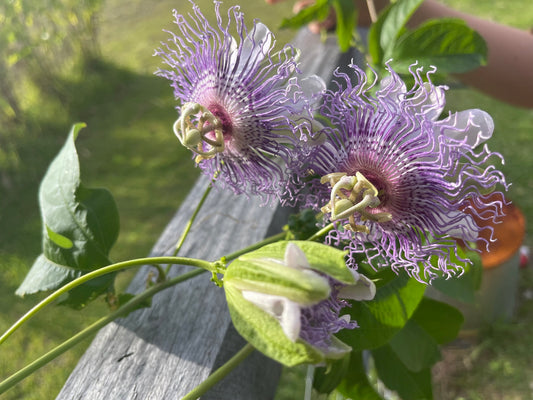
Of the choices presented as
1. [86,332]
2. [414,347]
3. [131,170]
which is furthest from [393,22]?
[131,170]

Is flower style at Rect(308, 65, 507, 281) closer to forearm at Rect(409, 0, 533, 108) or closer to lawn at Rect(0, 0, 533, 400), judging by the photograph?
lawn at Rect(0, 0, 533, 400)

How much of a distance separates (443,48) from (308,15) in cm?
34

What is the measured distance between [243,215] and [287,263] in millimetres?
371

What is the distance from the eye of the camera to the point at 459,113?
1.24ft

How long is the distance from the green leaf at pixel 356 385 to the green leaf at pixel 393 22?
375 millimetres

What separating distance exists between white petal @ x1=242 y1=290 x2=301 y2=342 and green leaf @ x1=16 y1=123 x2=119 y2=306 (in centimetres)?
26

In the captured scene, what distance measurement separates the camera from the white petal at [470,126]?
0.37 meters

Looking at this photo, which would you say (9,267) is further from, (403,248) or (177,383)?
(403,248)

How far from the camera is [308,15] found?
35.0 inches

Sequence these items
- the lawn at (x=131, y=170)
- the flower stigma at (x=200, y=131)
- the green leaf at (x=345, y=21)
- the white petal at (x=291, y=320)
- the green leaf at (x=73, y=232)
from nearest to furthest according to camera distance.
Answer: the white petal at (x=291, y=320), the flower stigma at (x=200, y=131), the green leaf at (x=73, y=232), the green leaf at (x=345, y=21), the lawn at (x=131, y=170)

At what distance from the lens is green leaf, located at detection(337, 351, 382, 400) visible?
597mm

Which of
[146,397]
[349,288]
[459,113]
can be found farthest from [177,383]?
[459,113]

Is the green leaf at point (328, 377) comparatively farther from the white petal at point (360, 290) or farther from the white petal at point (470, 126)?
the white petal at point (470, 126)

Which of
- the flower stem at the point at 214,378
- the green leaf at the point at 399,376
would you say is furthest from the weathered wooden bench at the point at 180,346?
the green leaf at the point at 399,376
